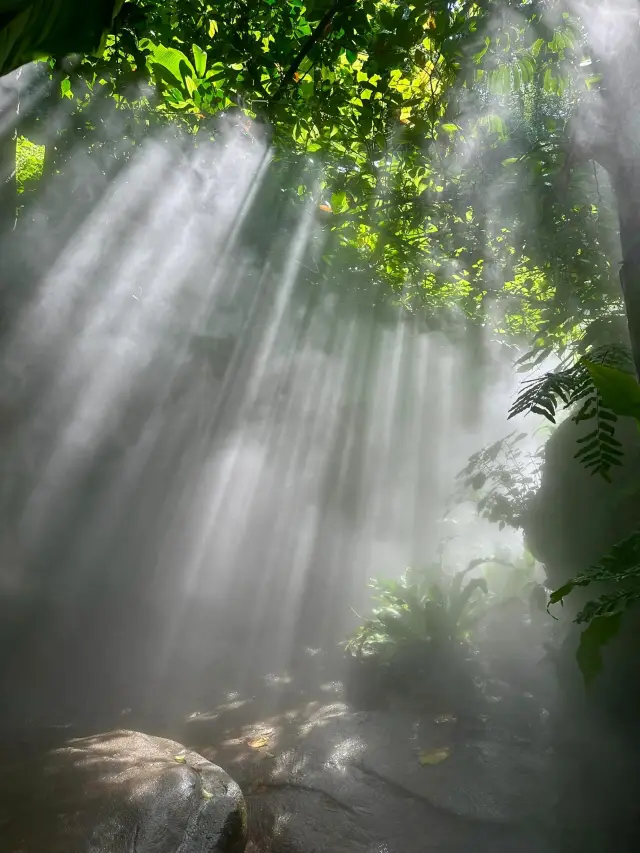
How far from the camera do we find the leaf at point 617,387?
1.44 m

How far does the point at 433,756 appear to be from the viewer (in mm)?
5332

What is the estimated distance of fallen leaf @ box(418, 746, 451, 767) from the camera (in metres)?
5.22

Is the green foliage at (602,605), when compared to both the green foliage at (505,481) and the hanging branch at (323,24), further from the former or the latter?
the green foliage at (505,481)

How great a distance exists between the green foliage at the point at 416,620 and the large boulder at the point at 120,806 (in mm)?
5402

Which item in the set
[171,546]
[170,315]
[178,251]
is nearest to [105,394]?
[170,315]

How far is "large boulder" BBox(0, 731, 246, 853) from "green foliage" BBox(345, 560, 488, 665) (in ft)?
17.7

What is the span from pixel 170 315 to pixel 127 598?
22.1 ft

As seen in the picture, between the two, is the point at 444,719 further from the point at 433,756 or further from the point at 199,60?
the point at 199,60

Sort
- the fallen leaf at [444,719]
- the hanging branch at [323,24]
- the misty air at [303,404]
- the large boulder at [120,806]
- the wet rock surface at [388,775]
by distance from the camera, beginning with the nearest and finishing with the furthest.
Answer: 1. the hanging branch at [323,24]
2. the misty air at [303,404]
3. the large boulder at [120,806]
4. the wet rock surface at [388,775]
5. the fallen leaf at [444,719]

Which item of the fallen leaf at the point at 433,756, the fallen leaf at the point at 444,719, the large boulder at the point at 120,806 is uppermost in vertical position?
the fallen leaf at the point at 444,719

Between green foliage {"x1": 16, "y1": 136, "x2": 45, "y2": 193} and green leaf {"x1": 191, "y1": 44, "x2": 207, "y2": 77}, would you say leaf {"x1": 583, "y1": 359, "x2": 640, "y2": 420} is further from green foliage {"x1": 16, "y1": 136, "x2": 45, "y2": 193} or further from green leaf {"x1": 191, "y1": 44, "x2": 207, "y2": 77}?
green foliage {"x1": 16, "y1": 136, "x2": 45, "y2": 193}

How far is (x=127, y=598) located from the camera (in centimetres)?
1070

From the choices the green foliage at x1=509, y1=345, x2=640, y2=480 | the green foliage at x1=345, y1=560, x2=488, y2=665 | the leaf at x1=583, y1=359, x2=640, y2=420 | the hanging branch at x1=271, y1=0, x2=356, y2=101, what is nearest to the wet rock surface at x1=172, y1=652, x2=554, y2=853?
the green foliage at x1=345, y1=560, x2=488, y2=665

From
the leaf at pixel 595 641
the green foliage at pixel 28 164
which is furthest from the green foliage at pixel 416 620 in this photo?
the green foliage at pixel 28 164
